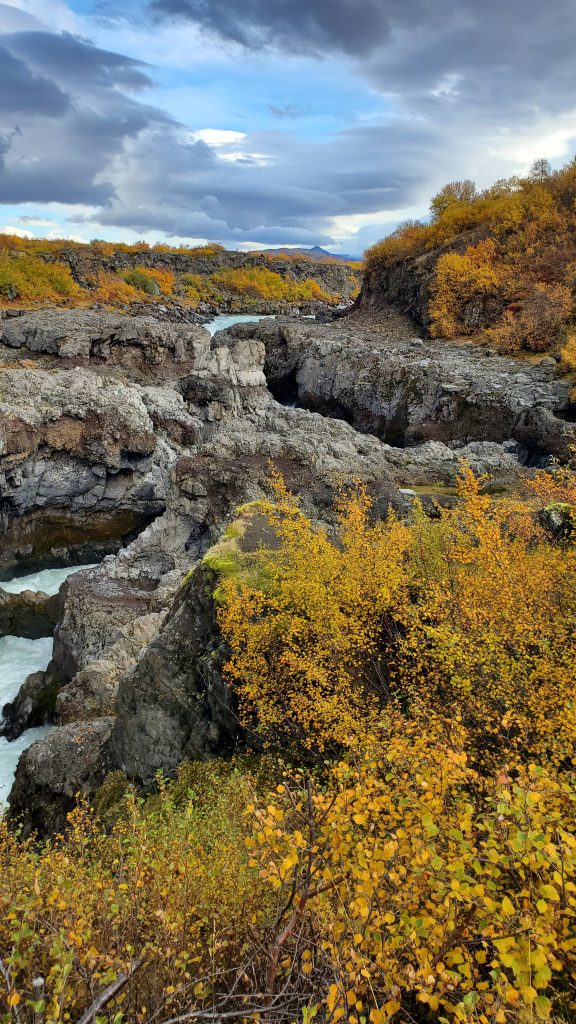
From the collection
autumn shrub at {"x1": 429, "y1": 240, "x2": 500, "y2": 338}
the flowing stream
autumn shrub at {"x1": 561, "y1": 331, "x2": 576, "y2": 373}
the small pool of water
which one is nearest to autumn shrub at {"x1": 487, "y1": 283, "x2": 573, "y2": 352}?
autumn shrub at {"x1": 561, "y1": 331, "x2": 576, "y2": 373}

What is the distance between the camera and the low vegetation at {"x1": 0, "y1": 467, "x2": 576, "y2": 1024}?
453 centimetres

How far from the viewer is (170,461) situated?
4641 centimetres

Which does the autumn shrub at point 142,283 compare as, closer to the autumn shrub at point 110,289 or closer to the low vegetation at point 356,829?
the autumn shrub at point 110,289

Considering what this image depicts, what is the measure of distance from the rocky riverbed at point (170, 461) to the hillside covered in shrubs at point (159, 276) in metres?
29.4

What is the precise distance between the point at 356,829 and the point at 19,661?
29.0 meters

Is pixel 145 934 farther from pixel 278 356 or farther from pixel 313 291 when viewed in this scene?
pixel 313 291

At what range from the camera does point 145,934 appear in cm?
587

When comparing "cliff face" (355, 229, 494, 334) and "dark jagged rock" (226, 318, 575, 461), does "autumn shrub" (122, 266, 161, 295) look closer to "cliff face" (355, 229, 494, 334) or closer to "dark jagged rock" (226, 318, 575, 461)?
"cliff face" (355, 229, 494, 334)

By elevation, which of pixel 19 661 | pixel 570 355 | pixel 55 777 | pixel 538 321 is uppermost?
pixel 538 321

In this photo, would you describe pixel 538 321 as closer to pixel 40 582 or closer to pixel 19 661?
pixel 40 582

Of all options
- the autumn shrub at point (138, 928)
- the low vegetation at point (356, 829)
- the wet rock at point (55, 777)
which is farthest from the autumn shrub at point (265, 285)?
the autumn shrub at point (138, 928)

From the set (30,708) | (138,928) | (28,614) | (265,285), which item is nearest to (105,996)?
(138,928)

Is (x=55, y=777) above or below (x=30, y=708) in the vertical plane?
above

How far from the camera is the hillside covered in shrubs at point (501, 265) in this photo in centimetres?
5266
